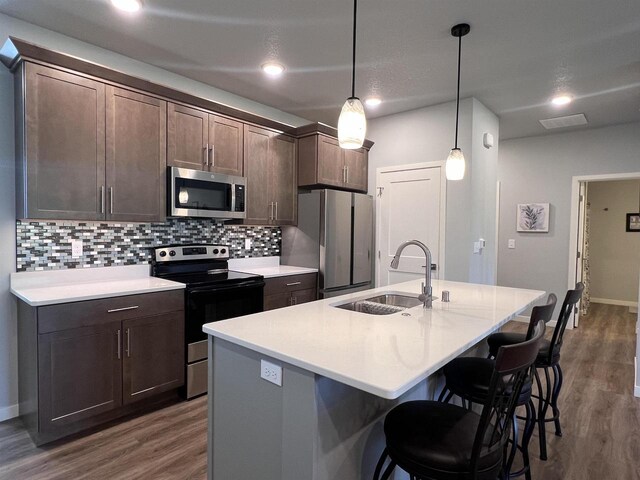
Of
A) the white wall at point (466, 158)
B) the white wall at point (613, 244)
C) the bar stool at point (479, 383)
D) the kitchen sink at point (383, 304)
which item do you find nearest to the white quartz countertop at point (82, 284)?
the kitchen sink at point (383, 304)

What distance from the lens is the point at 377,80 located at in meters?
3.29

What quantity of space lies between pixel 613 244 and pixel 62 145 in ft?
26.8

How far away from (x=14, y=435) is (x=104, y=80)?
2382mm

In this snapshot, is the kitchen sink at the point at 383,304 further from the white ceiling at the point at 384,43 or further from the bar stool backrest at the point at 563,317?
the white ceiling at the point at 384,43

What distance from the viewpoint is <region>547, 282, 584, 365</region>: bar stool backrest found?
2016 millimetres

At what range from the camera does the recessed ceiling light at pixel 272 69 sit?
303 cm

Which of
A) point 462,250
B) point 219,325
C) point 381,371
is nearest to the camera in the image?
point 381,371

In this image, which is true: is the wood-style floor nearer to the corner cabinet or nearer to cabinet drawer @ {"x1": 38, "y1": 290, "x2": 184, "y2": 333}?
the corner cabinet

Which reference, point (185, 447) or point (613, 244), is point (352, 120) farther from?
point (613, 244)

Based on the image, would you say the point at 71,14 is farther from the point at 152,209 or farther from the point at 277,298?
the point at 277,298

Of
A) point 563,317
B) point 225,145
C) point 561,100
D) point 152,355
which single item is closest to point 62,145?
point 225,145

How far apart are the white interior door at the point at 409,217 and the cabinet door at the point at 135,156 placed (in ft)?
8.13

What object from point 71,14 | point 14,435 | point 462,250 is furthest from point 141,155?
point 462,250

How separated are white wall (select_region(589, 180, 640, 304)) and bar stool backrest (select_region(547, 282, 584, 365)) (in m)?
5.86
